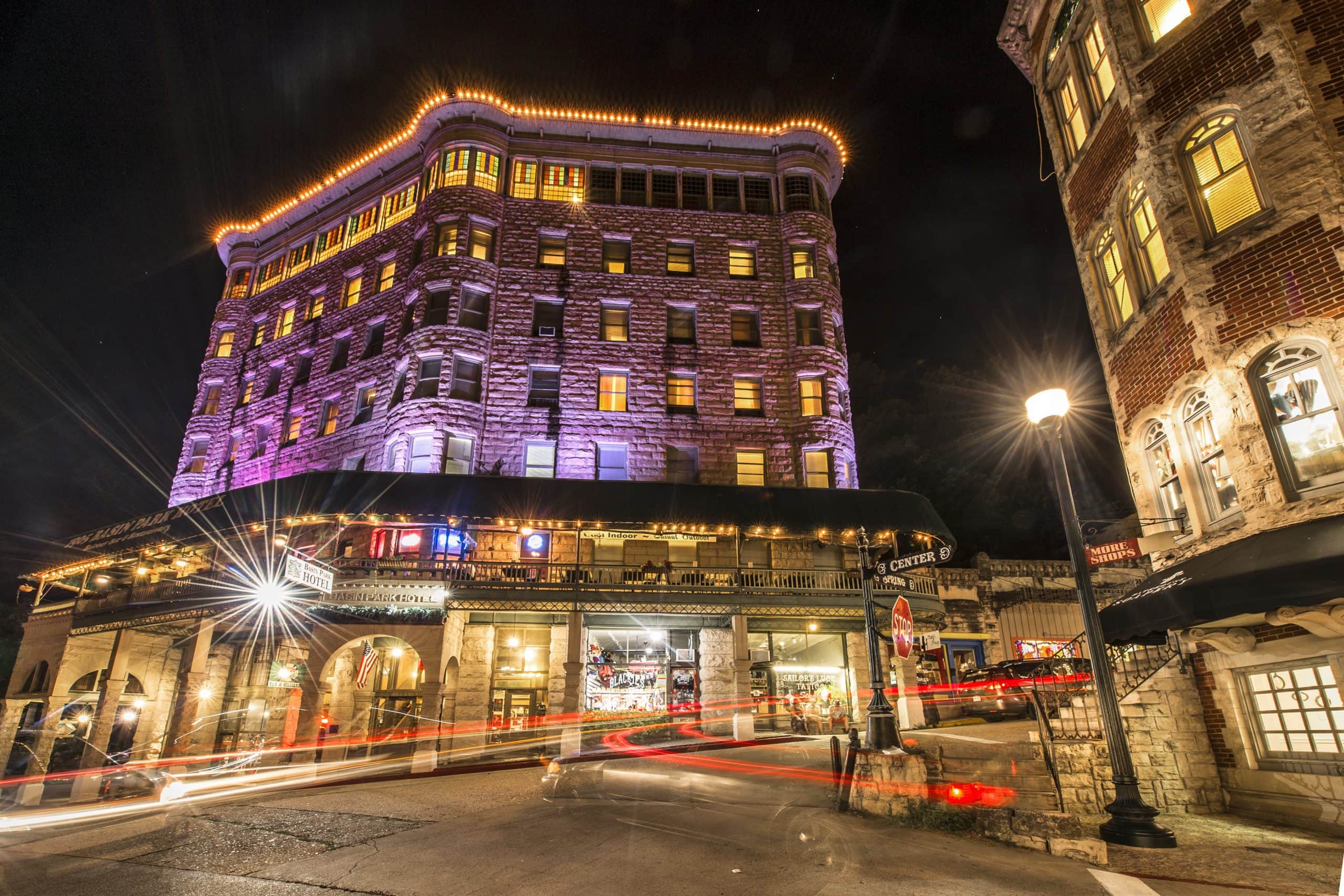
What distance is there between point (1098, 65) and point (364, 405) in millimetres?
25711

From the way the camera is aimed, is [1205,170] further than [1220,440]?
Yes

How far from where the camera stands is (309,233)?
3344cm

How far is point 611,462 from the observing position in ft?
82.7

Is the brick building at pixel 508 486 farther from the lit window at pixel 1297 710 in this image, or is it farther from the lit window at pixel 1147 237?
the lit window at pixel 1297 710

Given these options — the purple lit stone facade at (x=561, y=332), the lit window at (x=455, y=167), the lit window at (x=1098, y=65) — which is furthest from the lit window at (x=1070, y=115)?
the lit window at (x=455, y=167)

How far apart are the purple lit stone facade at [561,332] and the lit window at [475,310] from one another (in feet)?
0.88

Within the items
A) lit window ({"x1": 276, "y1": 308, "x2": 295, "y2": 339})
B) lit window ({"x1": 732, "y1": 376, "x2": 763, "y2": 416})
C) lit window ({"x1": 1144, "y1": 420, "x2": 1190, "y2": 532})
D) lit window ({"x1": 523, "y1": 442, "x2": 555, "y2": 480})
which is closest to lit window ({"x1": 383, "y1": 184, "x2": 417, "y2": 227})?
lit window ({"x1": 276, "y1": 308, "x2": 295, "y2": 339})

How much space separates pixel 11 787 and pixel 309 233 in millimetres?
24900

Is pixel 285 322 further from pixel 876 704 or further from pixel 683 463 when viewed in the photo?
pixel 876 704

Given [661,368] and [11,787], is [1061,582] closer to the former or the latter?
[661,368]

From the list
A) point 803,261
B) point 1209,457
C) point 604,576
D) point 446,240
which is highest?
point 446,240

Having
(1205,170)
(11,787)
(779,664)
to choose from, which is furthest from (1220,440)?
(11,787)

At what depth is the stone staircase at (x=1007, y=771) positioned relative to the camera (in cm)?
1005

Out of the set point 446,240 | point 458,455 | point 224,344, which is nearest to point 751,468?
point 458,455
